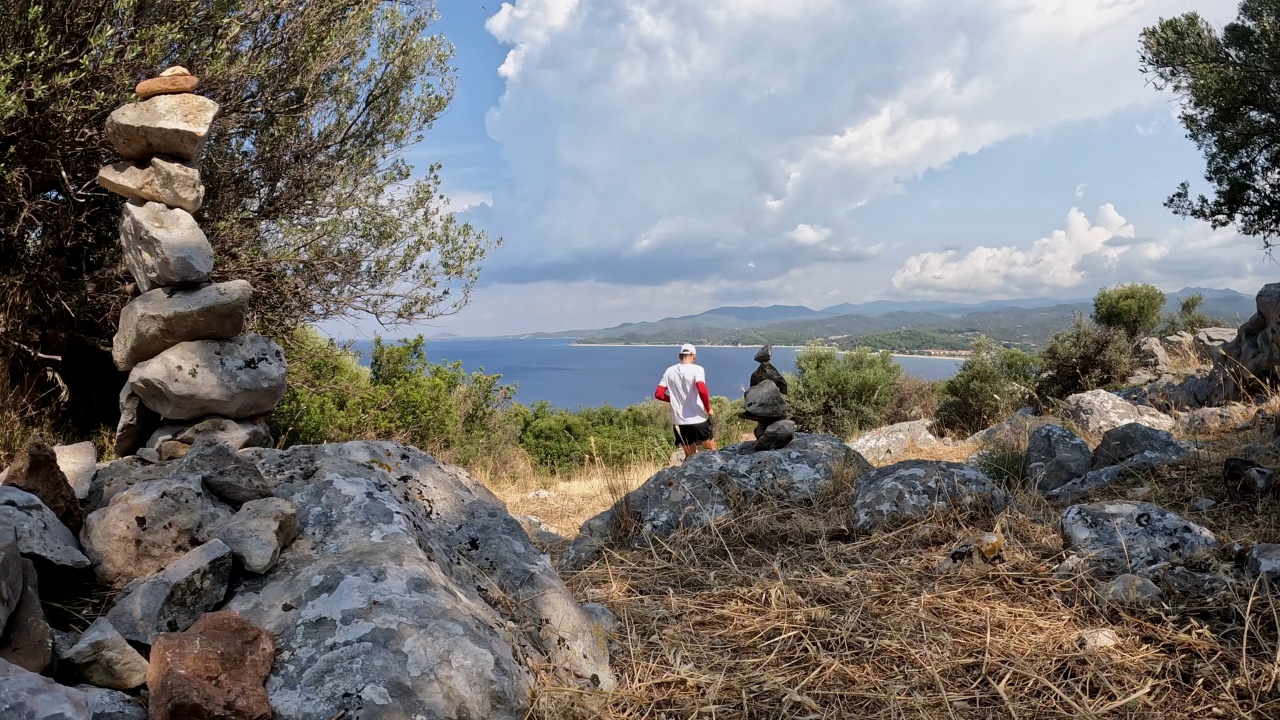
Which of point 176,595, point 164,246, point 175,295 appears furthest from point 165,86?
point 176,595

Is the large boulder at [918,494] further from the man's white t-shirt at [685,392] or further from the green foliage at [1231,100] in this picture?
the green foliage at [1231,100]

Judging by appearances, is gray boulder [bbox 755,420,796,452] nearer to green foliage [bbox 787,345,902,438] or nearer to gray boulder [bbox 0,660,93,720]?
gray boulder [bbox 0,660,93,720]

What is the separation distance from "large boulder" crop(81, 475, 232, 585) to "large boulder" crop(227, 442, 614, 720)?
1.04ft

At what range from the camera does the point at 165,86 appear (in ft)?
18.5

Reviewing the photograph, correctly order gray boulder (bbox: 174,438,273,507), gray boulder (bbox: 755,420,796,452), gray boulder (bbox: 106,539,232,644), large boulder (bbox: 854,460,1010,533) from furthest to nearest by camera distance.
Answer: gray boulder (bbox: 755,420,796,452)
large boulder (bbox: 854,460,1010,533)
gray boulder (bbox: 174,438,273,507)
gray boulder (bbox: 106,539,232,644)

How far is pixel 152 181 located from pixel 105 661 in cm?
515

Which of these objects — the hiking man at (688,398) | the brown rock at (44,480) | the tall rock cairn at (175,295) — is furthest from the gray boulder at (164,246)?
the hiking man at (688,398)

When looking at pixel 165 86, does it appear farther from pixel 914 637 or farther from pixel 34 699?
pixel 914 637

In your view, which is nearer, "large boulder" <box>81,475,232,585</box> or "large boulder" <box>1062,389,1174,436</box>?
"large boulder" <box>81,475,232,585</box>

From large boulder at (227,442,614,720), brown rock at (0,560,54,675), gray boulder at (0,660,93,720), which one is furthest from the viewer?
large boulder at (227,442,614,720)

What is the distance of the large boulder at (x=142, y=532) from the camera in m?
2.43

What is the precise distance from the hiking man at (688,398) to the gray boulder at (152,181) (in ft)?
18.9

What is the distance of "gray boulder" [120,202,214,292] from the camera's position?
18.3ft

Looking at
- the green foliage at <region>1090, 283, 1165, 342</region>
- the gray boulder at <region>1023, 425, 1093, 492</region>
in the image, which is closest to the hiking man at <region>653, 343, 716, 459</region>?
the gray boulder at <region>1023, 425, 1093, 492</region>
